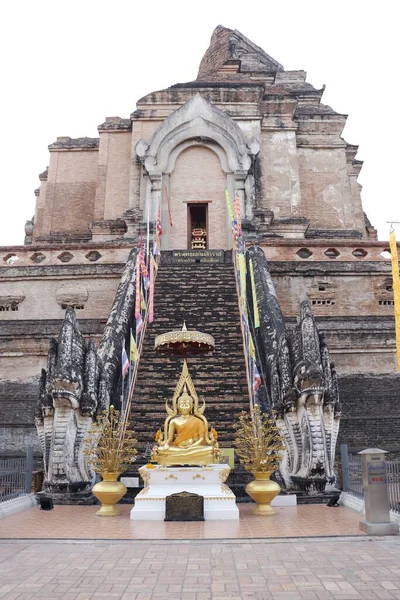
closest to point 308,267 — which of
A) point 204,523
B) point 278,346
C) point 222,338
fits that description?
point 222,338

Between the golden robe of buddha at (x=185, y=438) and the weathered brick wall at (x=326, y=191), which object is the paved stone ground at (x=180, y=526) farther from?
the weathered brick wall at (x=326, y=191)

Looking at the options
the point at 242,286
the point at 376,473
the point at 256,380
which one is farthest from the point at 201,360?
the point at 376,473

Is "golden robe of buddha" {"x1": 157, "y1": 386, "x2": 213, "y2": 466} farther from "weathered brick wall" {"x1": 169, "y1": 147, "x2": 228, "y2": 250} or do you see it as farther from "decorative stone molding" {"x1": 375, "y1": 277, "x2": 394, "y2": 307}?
"weathered brick wall" {"x1": 169, "y1": 147, "x2": 228, "y2": 250}

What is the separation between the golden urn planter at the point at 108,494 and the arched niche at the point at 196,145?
14.3m

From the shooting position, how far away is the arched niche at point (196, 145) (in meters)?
22.3

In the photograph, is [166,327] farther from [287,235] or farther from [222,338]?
[287,235]

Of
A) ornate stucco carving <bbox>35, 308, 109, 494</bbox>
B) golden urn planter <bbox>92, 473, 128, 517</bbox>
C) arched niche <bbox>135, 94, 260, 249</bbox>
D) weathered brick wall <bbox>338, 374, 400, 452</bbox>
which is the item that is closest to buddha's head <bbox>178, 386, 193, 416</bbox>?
golden urn planter <bbox>92, 473, 128, 517</bbox>

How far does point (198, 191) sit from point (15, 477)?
1507 cm

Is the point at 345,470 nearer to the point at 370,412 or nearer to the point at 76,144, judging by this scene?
the point at 370,412

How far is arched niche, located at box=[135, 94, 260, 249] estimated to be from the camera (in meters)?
22.3

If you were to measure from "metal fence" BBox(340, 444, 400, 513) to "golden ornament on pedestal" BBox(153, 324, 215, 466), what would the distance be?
263cm

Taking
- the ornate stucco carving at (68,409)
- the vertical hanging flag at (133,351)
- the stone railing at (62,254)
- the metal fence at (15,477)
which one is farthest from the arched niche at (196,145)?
the metal fence at (15,477)

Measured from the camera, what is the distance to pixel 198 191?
22.6m

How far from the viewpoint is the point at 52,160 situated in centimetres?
2653
